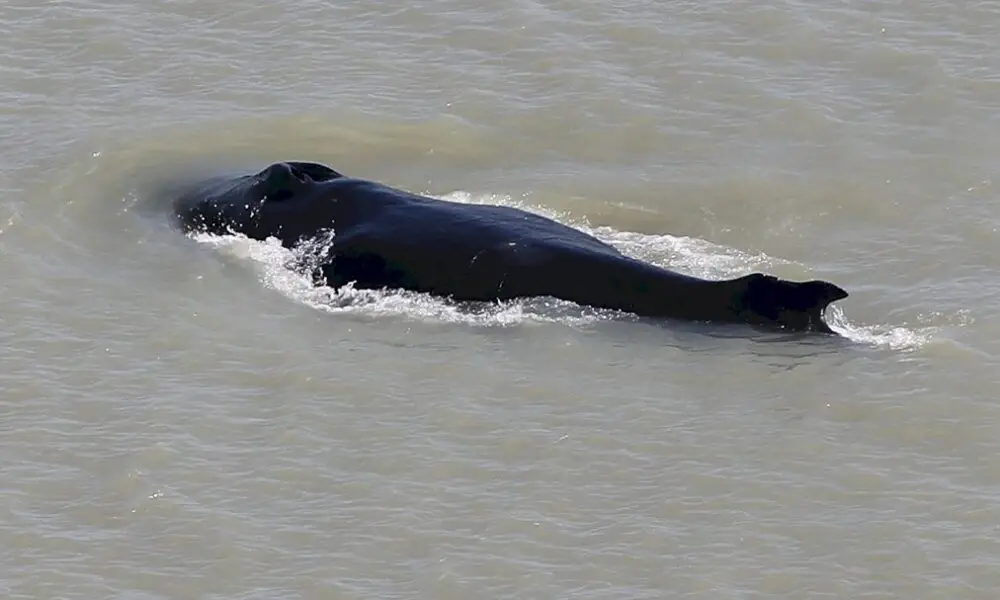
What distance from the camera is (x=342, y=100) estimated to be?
24.2m

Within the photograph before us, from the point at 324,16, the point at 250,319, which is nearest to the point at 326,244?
the point at 250,319

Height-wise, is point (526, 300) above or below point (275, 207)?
below

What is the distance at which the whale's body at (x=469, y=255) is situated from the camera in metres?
18.1

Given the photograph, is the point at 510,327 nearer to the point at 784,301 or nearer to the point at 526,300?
the point at 526,300

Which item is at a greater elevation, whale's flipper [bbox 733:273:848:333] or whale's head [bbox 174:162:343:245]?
whale's head [bbox 174:162:343:245]

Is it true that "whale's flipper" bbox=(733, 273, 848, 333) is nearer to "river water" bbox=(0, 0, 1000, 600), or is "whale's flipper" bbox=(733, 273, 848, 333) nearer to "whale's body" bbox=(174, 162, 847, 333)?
"whale's body" bbox=(174, 162, 847, 333)

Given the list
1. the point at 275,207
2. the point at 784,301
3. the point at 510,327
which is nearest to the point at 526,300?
the point at 510,327

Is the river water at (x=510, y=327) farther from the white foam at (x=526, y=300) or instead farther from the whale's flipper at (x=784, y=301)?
the whale's flipper at (x=784, y=301)

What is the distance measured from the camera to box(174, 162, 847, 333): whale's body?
18141 mm

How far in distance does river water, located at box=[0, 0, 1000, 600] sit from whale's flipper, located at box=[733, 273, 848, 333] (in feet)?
0.77

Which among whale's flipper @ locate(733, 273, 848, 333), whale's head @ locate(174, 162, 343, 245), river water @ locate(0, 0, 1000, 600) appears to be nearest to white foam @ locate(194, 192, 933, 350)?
river water @ locate(0, 0, 1000, 600)

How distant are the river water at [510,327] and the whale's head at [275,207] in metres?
0.31

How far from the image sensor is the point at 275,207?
66.7 ft

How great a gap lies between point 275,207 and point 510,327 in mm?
3360
